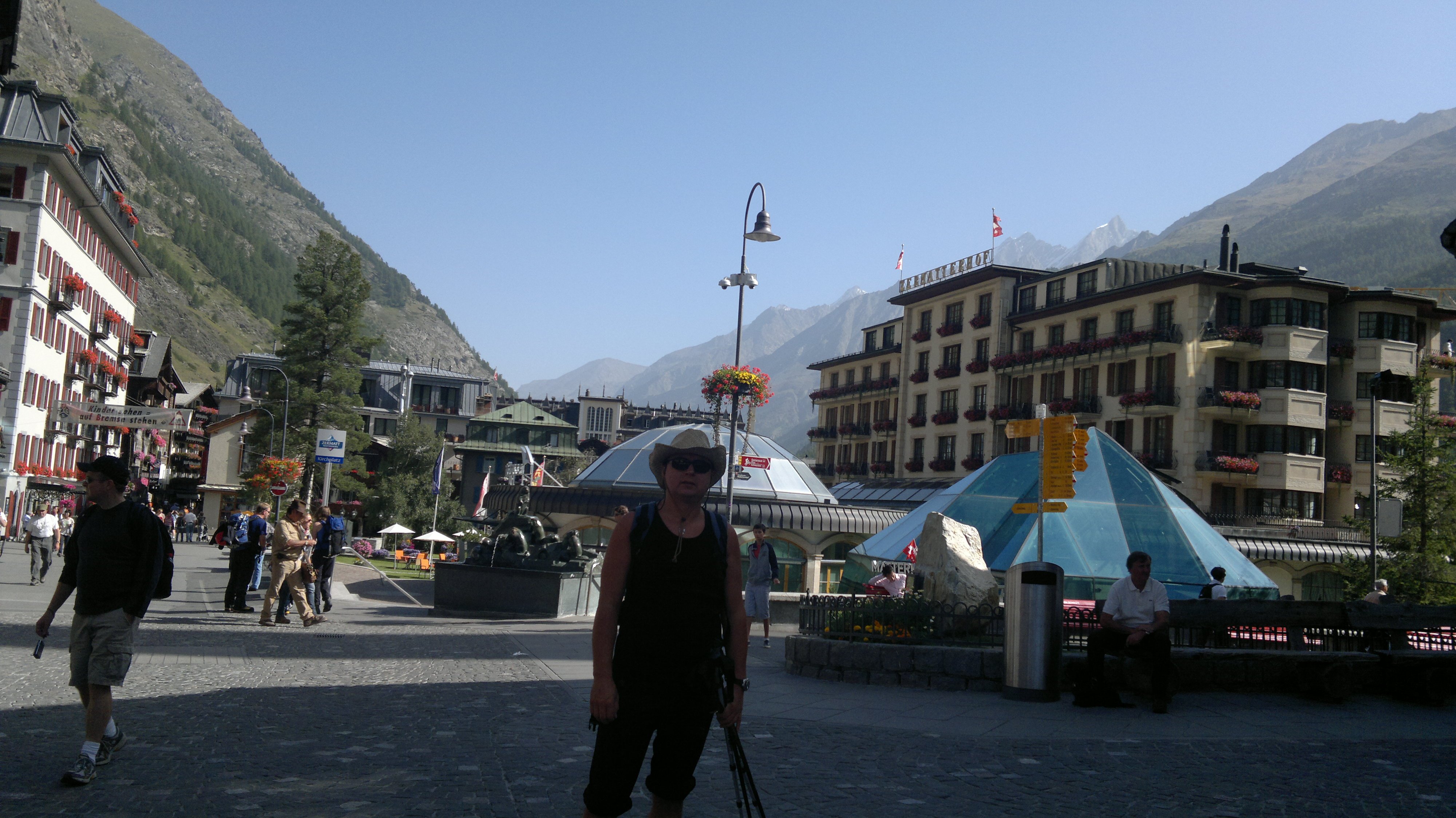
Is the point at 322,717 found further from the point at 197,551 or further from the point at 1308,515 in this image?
the point at 1308,515

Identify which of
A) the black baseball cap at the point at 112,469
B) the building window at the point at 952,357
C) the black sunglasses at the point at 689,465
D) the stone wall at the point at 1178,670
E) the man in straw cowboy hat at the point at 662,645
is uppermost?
the building window at the point at 952,357

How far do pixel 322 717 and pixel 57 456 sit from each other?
159 ft

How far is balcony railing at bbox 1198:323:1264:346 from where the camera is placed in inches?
1914

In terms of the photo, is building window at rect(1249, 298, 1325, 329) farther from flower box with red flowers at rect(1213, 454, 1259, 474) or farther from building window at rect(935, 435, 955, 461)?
building window at rect(935, 435, 955, 461)

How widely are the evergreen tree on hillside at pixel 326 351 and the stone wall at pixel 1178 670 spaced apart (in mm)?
48417

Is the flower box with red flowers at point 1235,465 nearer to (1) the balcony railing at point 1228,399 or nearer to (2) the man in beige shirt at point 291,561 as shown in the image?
(1) the balcony railing at point 1228,399

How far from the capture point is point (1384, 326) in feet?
168

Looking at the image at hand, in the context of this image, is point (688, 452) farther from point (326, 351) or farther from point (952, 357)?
point (952, 357)

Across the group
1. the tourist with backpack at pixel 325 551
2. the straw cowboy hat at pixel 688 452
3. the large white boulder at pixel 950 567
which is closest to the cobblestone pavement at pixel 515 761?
the straw cowboy hat at pixel 688 452

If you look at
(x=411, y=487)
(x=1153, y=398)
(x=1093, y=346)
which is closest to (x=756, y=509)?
(x=1153, y=398)

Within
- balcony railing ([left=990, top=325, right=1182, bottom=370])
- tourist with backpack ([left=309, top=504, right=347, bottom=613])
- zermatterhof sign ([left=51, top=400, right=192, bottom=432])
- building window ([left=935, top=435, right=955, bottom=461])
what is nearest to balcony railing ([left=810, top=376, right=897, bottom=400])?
building window ([left=935, top=435, right=955, bottom=461])

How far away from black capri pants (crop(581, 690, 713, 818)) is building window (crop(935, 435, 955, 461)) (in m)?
60.1

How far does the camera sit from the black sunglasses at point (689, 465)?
4.31m

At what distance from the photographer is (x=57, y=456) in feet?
161
